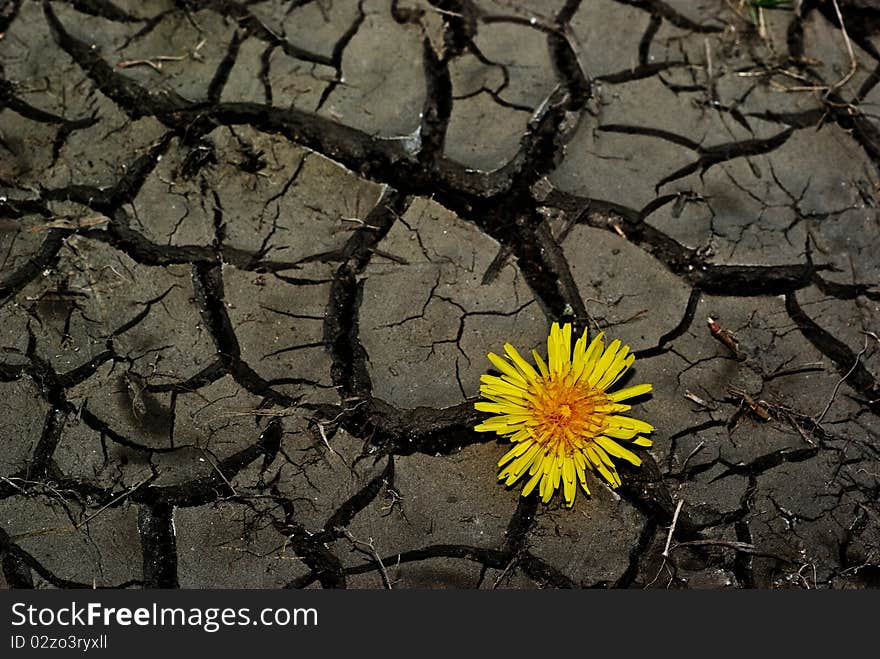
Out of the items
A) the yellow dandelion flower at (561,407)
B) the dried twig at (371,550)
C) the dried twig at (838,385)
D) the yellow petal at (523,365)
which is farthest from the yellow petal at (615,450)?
the dried twig at (371,550)

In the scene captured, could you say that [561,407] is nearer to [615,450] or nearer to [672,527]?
[615,450]

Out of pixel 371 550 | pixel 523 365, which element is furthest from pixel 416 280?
pixel 371 550

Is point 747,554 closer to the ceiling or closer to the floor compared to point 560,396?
closer to the floor

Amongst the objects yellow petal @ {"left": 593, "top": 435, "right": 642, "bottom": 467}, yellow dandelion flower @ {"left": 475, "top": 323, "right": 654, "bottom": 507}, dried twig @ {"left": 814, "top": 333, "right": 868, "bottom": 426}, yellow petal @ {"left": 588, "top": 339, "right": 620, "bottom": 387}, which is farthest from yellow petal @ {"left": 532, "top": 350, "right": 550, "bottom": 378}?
dried twig @ {"left": 814, "top": 333, "right": 868, "bottom": 426}

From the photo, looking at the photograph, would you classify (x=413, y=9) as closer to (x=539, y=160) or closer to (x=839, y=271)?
(x=539, y=160)

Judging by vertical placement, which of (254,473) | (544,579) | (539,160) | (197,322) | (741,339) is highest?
(539,160)

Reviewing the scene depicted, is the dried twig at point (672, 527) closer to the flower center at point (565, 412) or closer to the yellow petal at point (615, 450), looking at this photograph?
the yellow petal at point (615, 450)

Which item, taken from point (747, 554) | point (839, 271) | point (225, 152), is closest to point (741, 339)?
point (839, 271)
